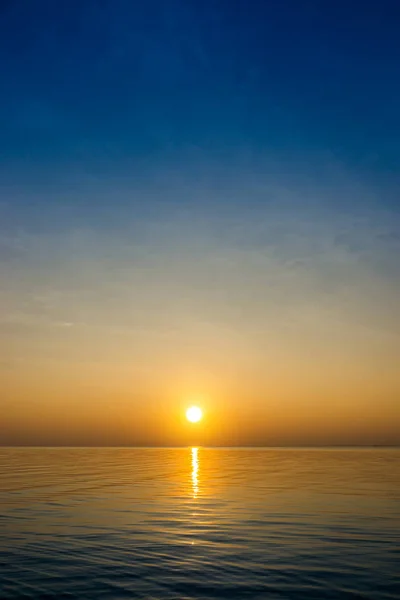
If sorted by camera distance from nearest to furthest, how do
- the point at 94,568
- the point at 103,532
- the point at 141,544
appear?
the point at 94,568, the point at 141,544, the point at 103,532

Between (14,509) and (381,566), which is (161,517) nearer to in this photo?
(14,509)

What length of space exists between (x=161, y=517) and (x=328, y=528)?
9.30 m

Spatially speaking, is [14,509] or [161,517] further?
[14,509]

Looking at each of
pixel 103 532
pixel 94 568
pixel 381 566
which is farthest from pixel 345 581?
pixel 103 532

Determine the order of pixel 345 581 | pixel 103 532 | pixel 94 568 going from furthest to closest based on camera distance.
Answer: pixel 103 532, pixel 94 568, pixel 345 581

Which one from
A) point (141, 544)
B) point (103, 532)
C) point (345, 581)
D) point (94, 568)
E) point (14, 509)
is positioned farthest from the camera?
point (14, 509)

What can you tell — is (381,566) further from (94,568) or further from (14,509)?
(14,509)

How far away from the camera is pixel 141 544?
22.7 metres

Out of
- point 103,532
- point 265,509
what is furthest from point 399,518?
point 103,532

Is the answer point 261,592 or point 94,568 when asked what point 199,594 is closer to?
point 261,592

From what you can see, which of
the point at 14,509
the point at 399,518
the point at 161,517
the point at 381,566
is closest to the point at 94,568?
the point at 381,566

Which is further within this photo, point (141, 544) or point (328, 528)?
point (328, 528)

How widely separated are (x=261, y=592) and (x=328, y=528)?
11.7 metres

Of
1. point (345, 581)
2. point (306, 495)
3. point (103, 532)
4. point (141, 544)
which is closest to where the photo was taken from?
point (345, 581)
